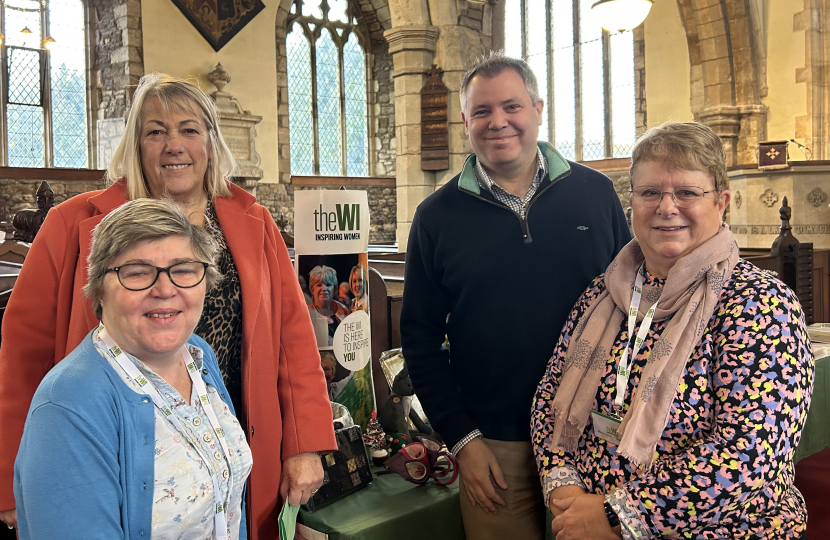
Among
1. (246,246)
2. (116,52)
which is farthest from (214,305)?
(116,52)

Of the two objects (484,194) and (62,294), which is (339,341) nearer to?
(484,194)

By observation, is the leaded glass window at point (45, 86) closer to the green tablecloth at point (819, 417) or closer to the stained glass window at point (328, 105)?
the stained glass window at point (328, 105)

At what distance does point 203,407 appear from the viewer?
1141 millimetres

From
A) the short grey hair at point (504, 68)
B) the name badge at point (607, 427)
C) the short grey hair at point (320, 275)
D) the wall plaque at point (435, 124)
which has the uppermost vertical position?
the wall plaque at point (435, 124)

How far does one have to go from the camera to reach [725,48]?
925 cm

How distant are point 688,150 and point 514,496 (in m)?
0.86

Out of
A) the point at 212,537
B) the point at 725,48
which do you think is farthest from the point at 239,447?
the point at 725,48

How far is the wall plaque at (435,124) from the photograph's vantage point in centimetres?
730

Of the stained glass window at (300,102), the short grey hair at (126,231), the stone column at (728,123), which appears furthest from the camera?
the stained glass window at (300,102)

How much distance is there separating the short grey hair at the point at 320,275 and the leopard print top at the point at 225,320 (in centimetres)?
41

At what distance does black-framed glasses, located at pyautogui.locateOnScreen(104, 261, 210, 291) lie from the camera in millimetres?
1062

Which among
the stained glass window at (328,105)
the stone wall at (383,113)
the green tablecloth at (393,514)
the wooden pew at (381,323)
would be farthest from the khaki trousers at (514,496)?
the stone wall at (383,113)

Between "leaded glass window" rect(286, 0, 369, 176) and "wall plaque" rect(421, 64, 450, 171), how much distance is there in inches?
240

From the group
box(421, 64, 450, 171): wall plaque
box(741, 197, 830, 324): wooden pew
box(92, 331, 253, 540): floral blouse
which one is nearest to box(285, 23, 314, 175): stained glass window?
box(421, 64, 450, 171): wall plaque
